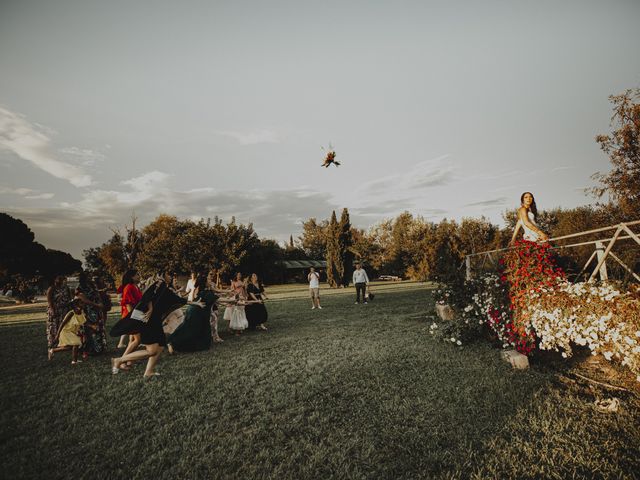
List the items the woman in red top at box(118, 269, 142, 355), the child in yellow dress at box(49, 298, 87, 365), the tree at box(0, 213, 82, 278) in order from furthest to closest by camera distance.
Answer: the tree at box(0, 213, 82, 278) → the child in yellow dress at box(49, 298, 87, 365) → the woman in red top at box(118, 269, 142, 355)

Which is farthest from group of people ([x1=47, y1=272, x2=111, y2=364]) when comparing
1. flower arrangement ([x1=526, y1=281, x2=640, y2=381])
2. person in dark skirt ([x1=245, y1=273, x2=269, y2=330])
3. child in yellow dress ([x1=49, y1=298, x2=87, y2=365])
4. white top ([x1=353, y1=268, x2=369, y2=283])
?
white top ([x1=353, y1=268, x2=369, y2=283])

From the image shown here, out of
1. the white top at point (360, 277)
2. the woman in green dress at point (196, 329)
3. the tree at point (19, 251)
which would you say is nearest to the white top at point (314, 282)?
the white top at point (360, 277)

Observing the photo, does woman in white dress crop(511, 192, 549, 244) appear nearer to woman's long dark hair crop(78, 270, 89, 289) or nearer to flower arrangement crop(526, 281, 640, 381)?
flower arrangement crop(526, 281, 640, 381)

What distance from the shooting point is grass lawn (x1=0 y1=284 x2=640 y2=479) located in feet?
9.80

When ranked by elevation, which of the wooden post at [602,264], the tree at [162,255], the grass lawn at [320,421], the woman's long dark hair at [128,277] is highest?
the tree at [162,255]

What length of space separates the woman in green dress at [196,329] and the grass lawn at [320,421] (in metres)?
0.98

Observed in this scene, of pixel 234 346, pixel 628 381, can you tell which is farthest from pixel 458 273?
pixel 234 346

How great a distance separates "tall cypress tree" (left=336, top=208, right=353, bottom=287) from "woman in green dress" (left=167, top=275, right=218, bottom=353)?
86.6ft

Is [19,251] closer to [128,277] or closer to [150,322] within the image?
[128,277]

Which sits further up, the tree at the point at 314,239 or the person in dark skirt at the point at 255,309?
the tree at the point at 314,239

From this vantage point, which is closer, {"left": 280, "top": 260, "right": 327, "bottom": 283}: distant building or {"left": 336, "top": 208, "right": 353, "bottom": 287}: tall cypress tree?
{"left": 336, "top": 208, "right": 353, "bottom": 287}: tall cypress tree

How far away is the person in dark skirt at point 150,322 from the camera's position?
18.3 feet

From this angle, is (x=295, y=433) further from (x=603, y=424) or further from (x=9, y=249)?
(x=9, y=249)

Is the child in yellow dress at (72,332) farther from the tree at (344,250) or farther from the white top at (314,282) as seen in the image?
the tree at (344,250)
